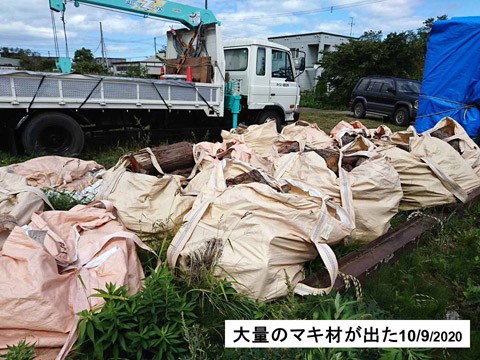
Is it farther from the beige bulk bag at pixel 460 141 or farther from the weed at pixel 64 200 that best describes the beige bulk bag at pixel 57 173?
the beige bulk bag at pixel 460 141

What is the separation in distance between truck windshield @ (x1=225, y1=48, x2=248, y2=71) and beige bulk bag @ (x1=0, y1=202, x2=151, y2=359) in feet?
18.8

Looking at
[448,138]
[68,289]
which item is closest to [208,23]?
[448,138]

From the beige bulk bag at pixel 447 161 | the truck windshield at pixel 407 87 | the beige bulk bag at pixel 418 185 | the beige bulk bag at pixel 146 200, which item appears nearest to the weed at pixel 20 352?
the beige bulk bag at pixel 146 200

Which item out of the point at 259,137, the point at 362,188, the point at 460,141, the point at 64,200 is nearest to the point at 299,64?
the point at 259,137

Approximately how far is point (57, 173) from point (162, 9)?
160 inches

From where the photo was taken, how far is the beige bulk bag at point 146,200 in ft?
8.56

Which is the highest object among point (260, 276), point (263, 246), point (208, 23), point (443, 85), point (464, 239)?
point (208, 23)

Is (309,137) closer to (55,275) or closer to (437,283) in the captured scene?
(437,283)

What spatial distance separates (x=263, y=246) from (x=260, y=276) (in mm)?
178

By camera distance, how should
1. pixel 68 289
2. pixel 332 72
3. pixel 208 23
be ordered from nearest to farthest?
pixel 68 289, pixel 208 23, pixel 332 72

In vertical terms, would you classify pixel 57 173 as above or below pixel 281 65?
below

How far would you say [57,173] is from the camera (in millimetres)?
3764

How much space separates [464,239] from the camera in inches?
121

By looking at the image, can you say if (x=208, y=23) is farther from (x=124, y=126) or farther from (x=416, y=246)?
(x=416, y=246)
